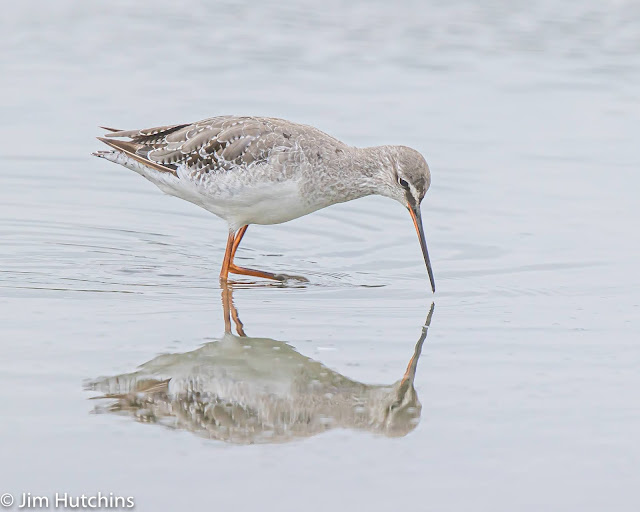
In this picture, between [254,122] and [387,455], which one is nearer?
[387,455]

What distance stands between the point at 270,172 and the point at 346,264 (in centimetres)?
100

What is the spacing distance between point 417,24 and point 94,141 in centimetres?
631

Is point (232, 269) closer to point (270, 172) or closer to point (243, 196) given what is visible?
point (243, 196)

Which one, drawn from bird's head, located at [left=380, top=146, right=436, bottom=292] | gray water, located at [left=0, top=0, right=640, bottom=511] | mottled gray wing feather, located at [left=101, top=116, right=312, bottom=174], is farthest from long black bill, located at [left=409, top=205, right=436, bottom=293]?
mottled gray wing feather, located at [left=101, top=116, right=312, bottom=174]

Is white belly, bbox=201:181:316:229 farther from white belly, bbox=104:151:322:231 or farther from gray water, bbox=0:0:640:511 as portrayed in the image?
gray water, bbox=0:0:640:511

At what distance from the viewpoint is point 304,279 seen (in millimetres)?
9477

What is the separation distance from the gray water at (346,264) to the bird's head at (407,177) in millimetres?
514

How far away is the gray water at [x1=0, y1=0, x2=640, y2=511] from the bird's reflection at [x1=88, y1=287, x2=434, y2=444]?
29 millimetres

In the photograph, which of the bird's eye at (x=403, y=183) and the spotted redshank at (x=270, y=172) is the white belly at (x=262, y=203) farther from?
the bird's eye at (x=403, y=183)

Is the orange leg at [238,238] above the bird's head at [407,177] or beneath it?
beneath

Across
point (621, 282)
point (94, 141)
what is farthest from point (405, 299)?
point (94, 141)

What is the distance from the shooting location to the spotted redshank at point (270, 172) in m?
9.64

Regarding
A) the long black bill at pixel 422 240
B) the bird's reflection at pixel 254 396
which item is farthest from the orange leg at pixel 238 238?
the bird's reflection at pixel 254 396

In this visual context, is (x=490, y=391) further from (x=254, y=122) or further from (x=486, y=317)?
(x=254, y=122)
